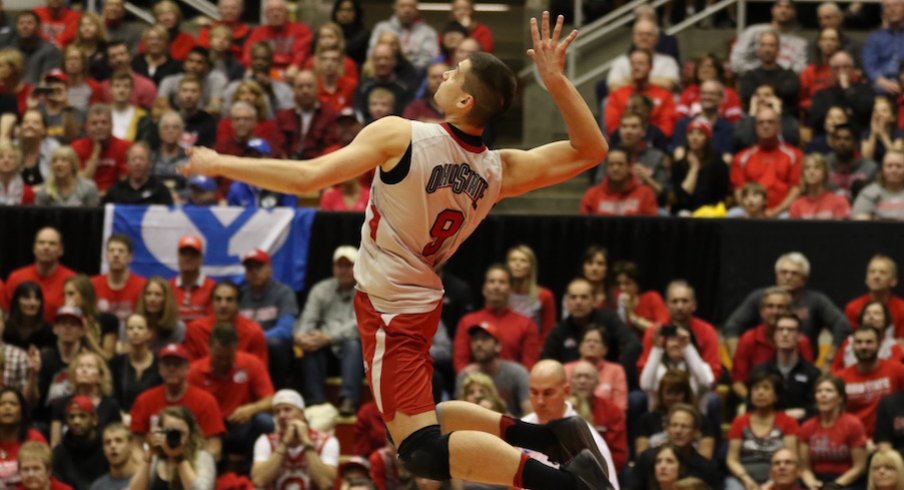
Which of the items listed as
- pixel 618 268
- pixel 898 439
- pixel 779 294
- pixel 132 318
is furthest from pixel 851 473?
pixel 132 318

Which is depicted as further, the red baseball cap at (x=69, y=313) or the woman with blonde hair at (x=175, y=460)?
the red baseball cap at (x=69, y=313)

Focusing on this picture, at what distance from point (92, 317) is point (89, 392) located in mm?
878

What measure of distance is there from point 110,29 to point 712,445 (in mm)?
8222

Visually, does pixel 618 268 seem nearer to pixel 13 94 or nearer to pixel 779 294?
pixel 779 294

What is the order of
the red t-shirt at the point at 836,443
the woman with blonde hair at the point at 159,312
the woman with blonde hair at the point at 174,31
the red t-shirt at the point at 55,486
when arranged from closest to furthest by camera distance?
the red t-shirt at the point at 55,486 → the red t-shirt at the point at 836,443 → the woman with blonde hair at the point at 159,312 → the woman with blonde hair at the point at 174,31

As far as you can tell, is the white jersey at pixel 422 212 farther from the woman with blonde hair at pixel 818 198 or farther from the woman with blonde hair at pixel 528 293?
the woman with blonde hair at pixel 818 198

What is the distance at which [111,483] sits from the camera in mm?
11188

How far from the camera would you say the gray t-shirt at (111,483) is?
11.2m

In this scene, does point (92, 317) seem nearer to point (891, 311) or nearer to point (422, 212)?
point (891, 311)

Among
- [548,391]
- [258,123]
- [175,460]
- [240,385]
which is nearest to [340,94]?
[258,123]

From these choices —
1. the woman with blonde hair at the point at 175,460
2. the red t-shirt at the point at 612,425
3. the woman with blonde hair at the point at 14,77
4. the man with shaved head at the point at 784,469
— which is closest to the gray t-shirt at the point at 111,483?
the woman with blonde hair at the point at 175,460

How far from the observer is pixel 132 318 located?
39.8 feet

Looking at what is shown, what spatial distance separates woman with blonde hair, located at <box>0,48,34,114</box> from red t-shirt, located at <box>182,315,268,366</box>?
383 centimetres

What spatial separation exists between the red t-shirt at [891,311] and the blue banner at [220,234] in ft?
13.9
